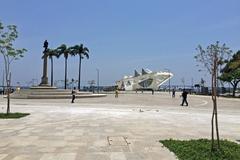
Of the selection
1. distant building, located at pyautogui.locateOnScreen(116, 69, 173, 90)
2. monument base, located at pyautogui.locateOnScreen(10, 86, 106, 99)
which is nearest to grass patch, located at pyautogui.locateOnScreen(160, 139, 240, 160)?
monument base, located at pyautogui.locateOnScreen(10, 86, 106, 99)

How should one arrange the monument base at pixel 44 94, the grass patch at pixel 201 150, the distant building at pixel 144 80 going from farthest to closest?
1. the distant building at pixel 144 80
2. the monument base at pixel 44 94
3. the grass patch at pixel 201 150

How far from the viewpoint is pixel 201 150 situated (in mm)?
9898

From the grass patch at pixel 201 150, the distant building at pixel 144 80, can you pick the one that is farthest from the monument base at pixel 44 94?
the distant building at pixel 144 80

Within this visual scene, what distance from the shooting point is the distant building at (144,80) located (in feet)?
486

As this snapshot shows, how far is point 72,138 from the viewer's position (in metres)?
12.3

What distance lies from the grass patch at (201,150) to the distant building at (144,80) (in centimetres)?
13217

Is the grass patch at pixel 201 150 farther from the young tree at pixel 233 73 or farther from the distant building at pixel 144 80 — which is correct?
the distant building at pixel 144 80

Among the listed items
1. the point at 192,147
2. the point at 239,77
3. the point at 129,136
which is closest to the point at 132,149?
the point at 192,147

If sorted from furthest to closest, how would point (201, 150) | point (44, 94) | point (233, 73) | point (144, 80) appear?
point (144, 80)
point (233, 73)
point (44, 94)
point (201, 150)

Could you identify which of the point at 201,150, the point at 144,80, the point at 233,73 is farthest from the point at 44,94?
the point at 144,80

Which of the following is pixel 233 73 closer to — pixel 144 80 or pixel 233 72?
pixel 233 72

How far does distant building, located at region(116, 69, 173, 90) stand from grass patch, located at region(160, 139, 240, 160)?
5204 inches

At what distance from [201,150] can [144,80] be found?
476ft

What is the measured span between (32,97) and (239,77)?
3581cm
